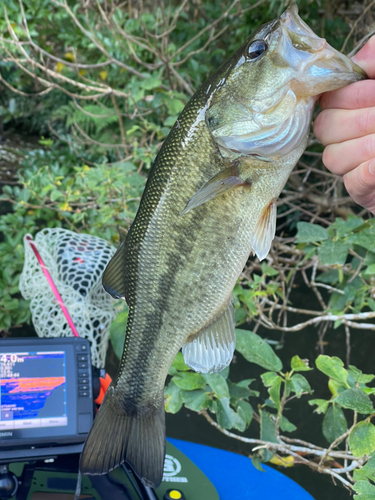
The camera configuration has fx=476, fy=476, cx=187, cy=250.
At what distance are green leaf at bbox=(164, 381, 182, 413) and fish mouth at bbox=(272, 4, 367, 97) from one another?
1.03 metres

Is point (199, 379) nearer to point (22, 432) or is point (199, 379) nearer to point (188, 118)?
point (22, 432)

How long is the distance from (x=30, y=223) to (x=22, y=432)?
2.30 m

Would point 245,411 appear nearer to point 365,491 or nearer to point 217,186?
point 365,491

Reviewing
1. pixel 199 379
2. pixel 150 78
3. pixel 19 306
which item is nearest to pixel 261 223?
pixel 199 379

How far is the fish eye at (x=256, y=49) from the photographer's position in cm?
88

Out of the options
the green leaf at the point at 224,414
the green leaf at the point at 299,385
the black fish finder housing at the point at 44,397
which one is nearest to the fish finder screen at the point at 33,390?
the black fish finder housing at the point at 44,397

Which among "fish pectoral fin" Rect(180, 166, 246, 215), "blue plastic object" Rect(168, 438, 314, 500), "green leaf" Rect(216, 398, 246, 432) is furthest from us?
"blue plastic object" Rect(168, 438, 314, 500)

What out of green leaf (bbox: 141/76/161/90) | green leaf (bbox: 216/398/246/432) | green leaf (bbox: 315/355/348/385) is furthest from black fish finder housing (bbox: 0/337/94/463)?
green leaf (bbox: 141/76/161/90)

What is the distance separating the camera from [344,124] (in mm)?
827

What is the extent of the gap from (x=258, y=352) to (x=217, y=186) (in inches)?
26.2

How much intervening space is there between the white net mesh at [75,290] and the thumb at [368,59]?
Result: 1709 mm

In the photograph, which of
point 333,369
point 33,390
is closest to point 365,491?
point 333,369

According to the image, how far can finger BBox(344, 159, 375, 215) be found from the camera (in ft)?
2.65

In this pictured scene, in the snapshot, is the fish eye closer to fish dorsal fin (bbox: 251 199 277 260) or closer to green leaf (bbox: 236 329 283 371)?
fish dorsal fin (bbox: 251 199 277 260)
